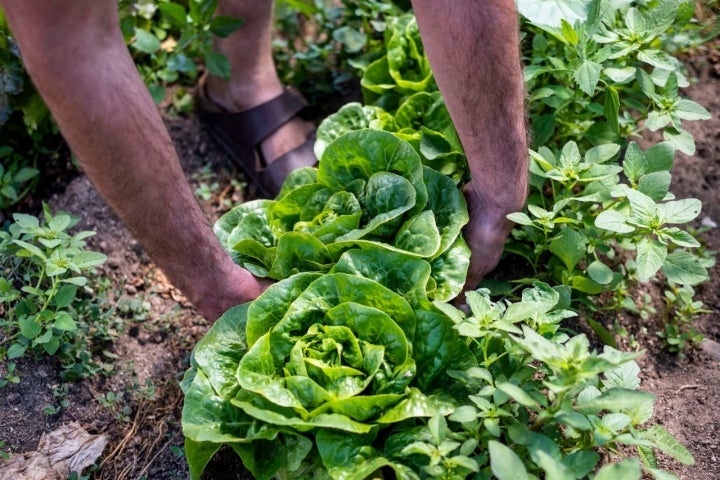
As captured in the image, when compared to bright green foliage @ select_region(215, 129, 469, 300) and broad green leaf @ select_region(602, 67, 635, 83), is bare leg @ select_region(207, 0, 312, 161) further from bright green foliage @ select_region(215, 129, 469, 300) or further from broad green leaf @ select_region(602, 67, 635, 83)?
broad green leaf @ select_region(602, 67, 635, 83)

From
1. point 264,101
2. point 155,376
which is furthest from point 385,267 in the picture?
point 264,101

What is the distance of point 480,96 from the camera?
71.0 inches

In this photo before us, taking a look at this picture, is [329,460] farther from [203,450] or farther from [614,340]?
[614,340]

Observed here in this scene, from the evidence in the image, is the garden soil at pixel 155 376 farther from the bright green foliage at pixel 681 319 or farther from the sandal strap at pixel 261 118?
the sandal strap at pixel 261 118

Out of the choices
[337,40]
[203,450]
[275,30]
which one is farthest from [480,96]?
[275,30]

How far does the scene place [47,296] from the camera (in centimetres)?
223

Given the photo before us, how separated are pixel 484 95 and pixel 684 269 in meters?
0.73

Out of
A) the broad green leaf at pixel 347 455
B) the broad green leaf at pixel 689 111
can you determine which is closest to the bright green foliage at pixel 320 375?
the broad green leaf at pixel 347 455

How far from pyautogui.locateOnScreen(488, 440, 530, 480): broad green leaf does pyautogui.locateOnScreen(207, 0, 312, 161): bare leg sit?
168 cm

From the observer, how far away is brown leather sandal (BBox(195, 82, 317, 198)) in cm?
275

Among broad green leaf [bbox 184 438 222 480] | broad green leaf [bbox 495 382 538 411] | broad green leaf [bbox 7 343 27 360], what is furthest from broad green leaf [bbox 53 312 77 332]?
broad green leaf [bbox 495 382 538 411]

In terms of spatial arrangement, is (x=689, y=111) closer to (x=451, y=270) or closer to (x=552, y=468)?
(x=451, y=270)

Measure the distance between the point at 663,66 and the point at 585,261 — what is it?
649 millimetres

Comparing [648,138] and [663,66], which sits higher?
[663,66]
